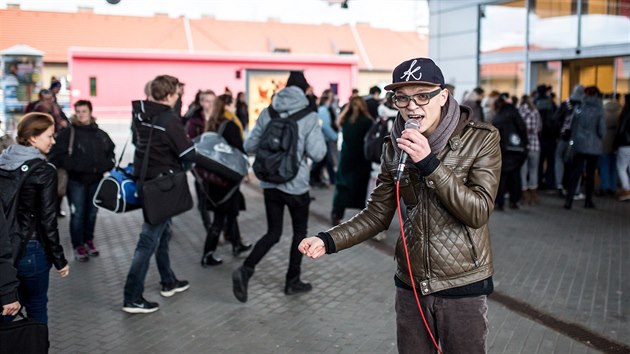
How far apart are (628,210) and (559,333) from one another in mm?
5881

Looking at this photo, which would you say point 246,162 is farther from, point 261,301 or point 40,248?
point 40,248

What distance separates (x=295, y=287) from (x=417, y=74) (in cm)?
364

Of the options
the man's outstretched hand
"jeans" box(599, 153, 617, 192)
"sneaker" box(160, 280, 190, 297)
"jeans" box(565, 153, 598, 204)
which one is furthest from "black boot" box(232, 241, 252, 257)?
"jeans" box(599, 153, 617, 192)

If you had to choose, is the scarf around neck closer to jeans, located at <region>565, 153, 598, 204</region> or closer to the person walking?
the person walking

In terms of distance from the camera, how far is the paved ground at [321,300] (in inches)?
187

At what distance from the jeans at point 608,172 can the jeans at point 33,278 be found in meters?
9.85

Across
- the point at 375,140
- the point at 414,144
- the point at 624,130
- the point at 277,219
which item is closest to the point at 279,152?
the point at 277,219

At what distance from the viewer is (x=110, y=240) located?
27.1ft

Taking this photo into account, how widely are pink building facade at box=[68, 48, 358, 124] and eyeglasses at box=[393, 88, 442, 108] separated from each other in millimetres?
19509

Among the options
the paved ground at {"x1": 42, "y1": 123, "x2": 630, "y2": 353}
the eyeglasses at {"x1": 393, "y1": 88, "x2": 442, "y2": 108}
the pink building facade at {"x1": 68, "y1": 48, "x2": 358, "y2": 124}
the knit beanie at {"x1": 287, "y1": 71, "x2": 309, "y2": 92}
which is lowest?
the paved ground at {"x1": 42, "y1": 123, "x2": 630, "y2": 353}

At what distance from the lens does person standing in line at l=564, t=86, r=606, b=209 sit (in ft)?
31.5

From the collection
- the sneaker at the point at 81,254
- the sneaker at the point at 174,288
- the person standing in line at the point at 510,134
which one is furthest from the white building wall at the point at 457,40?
the sneaker at the point at 174,288

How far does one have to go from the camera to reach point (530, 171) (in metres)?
10.3

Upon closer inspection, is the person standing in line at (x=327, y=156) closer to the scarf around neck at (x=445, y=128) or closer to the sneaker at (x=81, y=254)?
the sneaker at (x=81, y=254)
